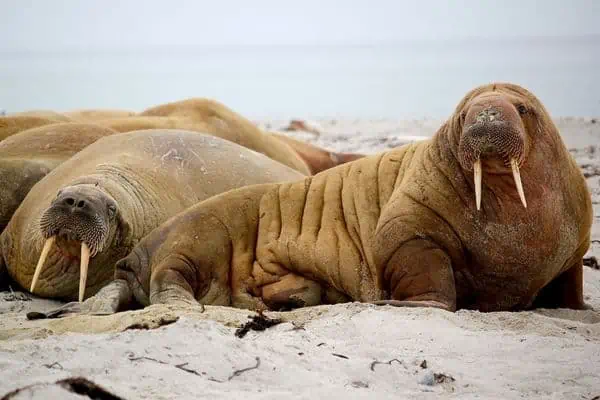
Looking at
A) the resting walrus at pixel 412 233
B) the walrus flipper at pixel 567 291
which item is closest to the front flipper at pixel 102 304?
the resting walrus at pixel 412 233

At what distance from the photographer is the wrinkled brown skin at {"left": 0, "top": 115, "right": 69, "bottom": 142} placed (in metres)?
8.19

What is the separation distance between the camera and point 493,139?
15.9ft

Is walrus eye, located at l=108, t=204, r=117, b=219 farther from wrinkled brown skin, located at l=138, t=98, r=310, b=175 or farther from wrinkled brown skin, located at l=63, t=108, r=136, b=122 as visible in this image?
wrinkled brown skin, located at l=63, t=108, r=136, b=122

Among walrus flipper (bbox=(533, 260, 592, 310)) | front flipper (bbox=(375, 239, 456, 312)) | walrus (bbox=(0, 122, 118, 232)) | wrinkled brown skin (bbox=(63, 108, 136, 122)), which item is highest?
walrus (bbox=(0, 122, 118, 232))

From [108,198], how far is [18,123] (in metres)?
2.68

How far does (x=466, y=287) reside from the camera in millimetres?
5223

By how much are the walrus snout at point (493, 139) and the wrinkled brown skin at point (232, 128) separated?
346 cm

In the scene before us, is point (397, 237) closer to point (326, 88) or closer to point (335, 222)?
point (335, 222)

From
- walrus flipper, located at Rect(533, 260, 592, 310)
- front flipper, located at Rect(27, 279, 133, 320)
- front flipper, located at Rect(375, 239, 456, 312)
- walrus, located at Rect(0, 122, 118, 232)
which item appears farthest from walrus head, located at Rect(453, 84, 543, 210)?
walrus, located at Rect(0, 122, 118, 232)

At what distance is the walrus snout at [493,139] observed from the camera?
4848mm

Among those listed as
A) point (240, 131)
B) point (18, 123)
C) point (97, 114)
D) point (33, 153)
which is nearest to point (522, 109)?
point (33, 153)

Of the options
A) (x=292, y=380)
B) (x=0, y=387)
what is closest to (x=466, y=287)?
(x=292, y=380)

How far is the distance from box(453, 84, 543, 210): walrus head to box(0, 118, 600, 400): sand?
0.63 meters

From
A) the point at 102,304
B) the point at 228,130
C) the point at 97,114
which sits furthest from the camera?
the point at 97,114
